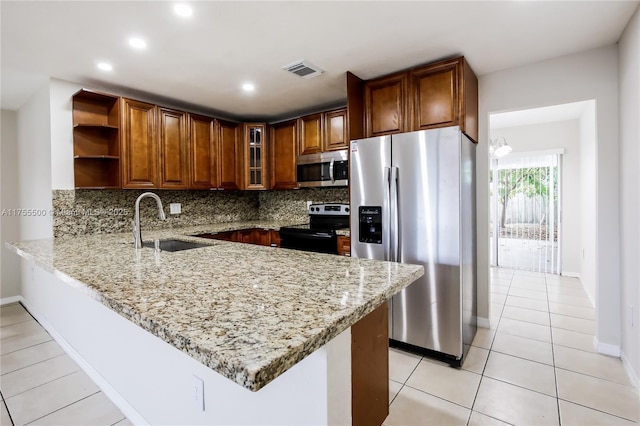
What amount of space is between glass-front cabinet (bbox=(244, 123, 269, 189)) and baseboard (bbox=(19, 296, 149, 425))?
2431 millimetres

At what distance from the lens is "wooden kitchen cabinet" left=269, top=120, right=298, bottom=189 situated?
3975 millimetres

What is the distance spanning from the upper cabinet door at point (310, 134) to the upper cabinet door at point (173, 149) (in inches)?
53.6

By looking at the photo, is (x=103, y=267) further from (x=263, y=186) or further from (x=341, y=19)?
(x=263, y=186)

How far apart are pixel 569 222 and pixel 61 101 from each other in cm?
662

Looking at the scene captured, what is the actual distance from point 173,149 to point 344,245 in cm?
219

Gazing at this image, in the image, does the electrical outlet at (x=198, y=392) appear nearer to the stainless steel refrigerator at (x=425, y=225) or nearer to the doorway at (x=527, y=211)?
the stainless steel refrigerator at (x=425, y=225)

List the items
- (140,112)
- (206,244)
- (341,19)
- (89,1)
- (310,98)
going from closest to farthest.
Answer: (89,1) < (341,19) < (206,244) < (140,112) < (310,98)

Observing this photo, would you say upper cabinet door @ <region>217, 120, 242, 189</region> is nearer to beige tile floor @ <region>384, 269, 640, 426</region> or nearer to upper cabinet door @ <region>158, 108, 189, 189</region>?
upper cabinet door @ <region>158, 108, 189, 189</region>

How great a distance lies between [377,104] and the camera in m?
2.94

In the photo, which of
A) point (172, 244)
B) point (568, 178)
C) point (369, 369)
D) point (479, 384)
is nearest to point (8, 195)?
point (172, 244)

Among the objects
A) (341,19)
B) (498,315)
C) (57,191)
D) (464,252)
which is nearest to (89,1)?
(341,19)

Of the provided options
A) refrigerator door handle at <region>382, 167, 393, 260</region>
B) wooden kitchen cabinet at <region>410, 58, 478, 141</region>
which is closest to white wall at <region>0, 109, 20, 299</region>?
refrigerator door handle at <region>382, 167, 393, 260</region>

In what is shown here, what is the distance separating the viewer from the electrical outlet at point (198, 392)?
125 cm

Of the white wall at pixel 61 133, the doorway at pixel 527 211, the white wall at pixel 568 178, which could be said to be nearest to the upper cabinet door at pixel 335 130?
the white wall at pixel 61 133
